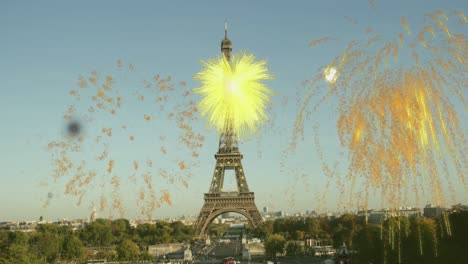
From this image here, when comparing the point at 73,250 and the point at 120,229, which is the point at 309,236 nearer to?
the point at 73,250

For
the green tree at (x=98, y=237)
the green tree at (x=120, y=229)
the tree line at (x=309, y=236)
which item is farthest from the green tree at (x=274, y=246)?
the green tree at (x=120, y=229)

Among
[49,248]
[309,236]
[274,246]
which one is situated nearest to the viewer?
[274,246]

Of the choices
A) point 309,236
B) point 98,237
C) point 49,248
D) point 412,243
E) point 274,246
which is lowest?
point 49,248

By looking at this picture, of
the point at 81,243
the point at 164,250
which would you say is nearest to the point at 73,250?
the point at 81,243

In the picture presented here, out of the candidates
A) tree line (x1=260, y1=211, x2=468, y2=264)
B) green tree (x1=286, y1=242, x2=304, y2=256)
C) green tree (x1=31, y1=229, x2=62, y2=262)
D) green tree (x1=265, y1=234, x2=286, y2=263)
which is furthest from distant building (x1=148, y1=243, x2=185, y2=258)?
green tree (x1=286, y1=242, x2=304, y2=256)

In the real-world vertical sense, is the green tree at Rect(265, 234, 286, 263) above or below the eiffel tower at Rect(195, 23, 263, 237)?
below

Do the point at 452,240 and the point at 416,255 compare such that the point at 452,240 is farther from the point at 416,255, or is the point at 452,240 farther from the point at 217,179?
the point at 217,179

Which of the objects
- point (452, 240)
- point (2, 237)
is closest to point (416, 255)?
point (452, 240)

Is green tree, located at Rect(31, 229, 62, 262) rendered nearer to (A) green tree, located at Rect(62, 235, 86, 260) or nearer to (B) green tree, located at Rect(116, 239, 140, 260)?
(A) green tree, located at Rect(62, 235, 86, 260)

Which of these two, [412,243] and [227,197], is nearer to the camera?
[412,243]

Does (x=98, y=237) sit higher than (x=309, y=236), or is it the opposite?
(x=309, y=236)

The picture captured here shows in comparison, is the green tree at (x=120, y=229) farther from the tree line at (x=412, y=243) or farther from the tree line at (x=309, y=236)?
the tree line at (x=412, y=243)

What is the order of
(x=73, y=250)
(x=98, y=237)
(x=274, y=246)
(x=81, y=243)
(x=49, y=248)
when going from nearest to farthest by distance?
(x=274, y=246), (x=73, y=250), (x=49, y=248), (x=81, y=243), (x=98, y=237)
